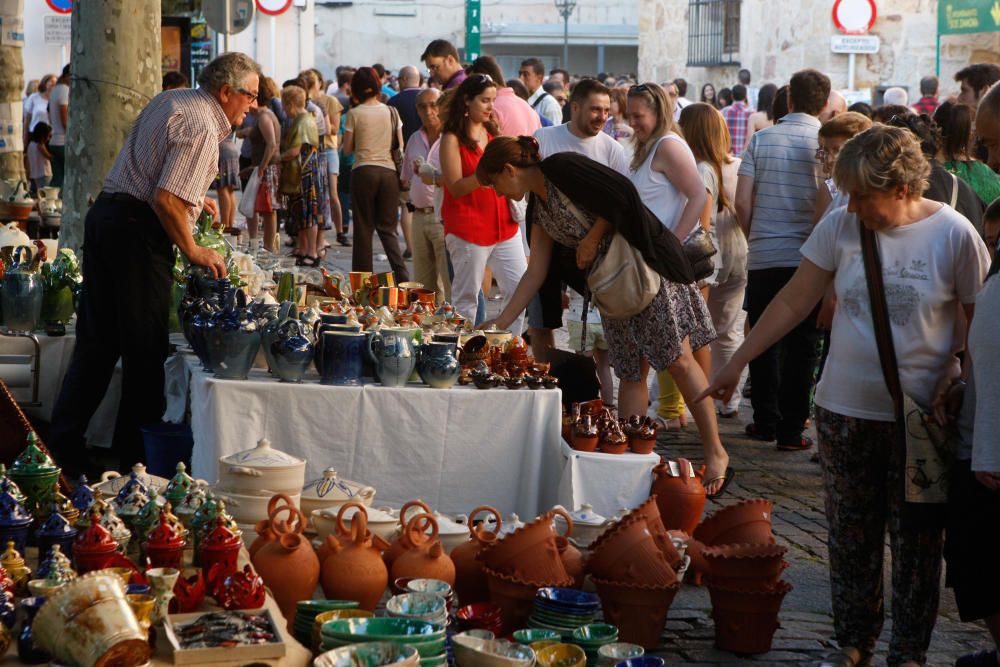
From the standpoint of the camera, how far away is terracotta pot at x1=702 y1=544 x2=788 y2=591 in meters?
4.14

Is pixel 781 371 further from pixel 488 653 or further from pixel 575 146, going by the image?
pixel 488 653

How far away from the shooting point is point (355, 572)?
149 inches

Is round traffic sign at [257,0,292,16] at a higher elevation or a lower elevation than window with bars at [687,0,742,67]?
lower

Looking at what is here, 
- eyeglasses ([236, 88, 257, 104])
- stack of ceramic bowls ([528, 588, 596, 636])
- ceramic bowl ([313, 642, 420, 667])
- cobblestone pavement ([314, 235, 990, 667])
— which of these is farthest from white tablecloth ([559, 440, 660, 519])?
ceramic bowl ([313, 642, 420, 667])

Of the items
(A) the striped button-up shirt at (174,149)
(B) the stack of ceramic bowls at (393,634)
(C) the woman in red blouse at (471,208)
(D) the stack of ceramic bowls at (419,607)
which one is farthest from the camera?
(C) the woman in red blouse at (471,208)

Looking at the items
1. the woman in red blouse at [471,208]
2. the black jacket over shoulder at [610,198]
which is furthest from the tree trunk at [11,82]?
the black jacket over shoulder at [610,198]

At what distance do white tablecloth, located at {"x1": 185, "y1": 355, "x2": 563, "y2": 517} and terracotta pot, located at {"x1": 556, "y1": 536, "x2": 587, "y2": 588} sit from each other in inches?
40.5

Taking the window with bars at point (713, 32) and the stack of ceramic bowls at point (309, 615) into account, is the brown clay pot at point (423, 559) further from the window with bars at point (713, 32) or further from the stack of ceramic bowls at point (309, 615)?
the window with bars at point (713, 32)

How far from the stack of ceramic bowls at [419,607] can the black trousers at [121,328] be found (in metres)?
2.37

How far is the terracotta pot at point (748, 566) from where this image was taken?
414cm

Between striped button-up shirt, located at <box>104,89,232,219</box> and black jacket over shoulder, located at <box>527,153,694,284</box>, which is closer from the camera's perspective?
striped button-up shirt, located at <box>104,89,232,219</box>

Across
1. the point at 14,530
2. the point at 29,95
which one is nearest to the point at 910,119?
the point at 14,530

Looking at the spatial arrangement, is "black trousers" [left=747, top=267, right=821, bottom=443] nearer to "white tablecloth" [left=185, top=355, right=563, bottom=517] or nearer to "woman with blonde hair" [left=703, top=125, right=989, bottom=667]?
"white tablecloth" [left=185, top=355, right=563, bottom=517]

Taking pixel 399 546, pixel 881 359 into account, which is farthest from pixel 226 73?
pixel 881 359
